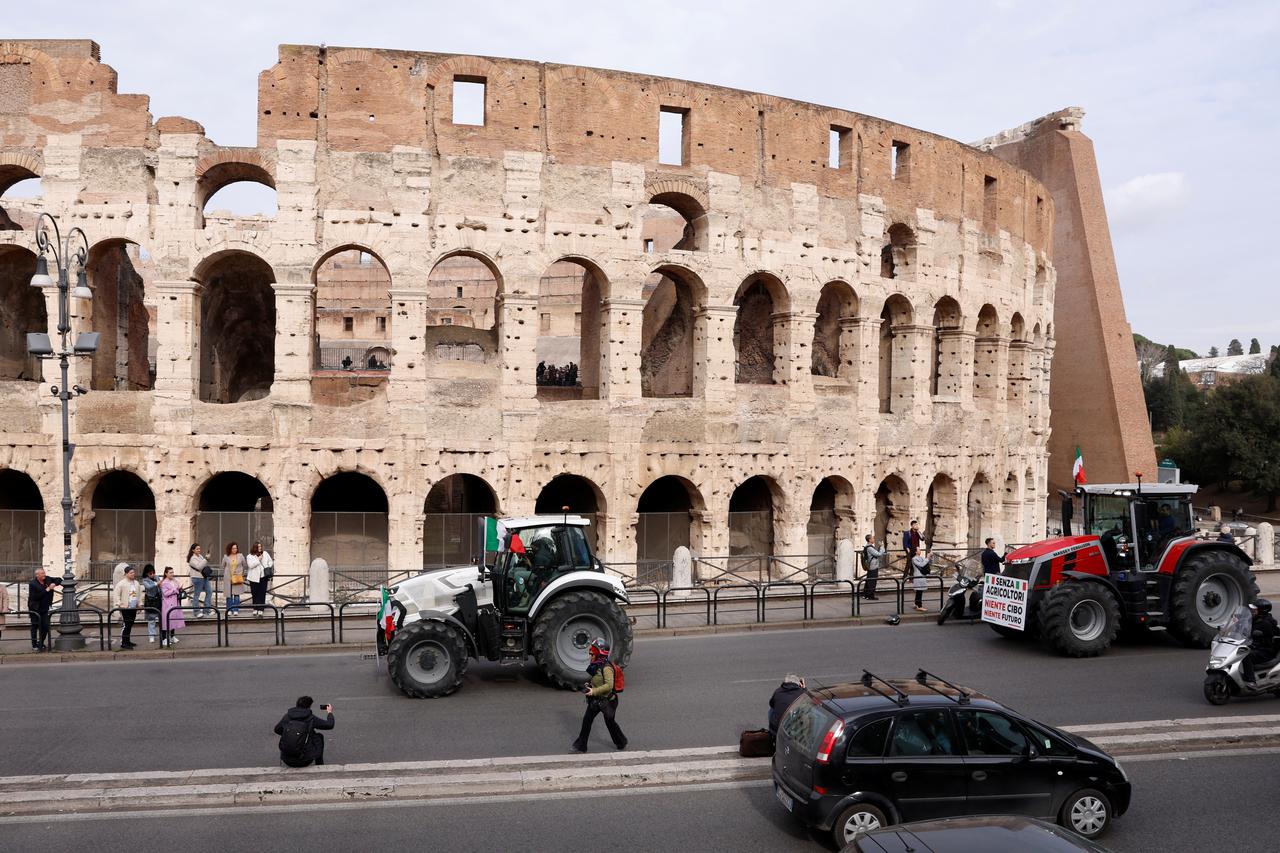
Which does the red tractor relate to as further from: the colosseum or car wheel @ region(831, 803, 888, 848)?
the colosseum

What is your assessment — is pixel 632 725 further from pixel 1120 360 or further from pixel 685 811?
pixel 1120 360

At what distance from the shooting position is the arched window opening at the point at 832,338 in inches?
1045

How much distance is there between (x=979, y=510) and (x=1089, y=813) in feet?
80.8

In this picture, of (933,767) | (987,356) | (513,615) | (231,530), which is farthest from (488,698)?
(987,356)

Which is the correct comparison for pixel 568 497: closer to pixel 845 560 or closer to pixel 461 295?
pixel 845 560

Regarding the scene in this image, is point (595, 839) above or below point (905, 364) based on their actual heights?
below

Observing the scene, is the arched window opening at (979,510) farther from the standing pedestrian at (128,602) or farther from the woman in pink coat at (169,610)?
the standing pedestrian at (128,602)

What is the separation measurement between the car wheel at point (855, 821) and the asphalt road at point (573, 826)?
0.41 meters

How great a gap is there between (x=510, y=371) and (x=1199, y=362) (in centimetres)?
14020

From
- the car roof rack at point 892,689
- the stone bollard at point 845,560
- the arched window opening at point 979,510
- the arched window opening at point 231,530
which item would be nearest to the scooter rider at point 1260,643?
the car roof rack at point 892,689

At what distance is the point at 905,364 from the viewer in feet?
90.8

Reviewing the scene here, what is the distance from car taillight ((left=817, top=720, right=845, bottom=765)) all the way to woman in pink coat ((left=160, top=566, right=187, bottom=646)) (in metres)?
12.5

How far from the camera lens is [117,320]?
2600cm

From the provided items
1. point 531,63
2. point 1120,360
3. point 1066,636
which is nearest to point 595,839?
point 1066,636
